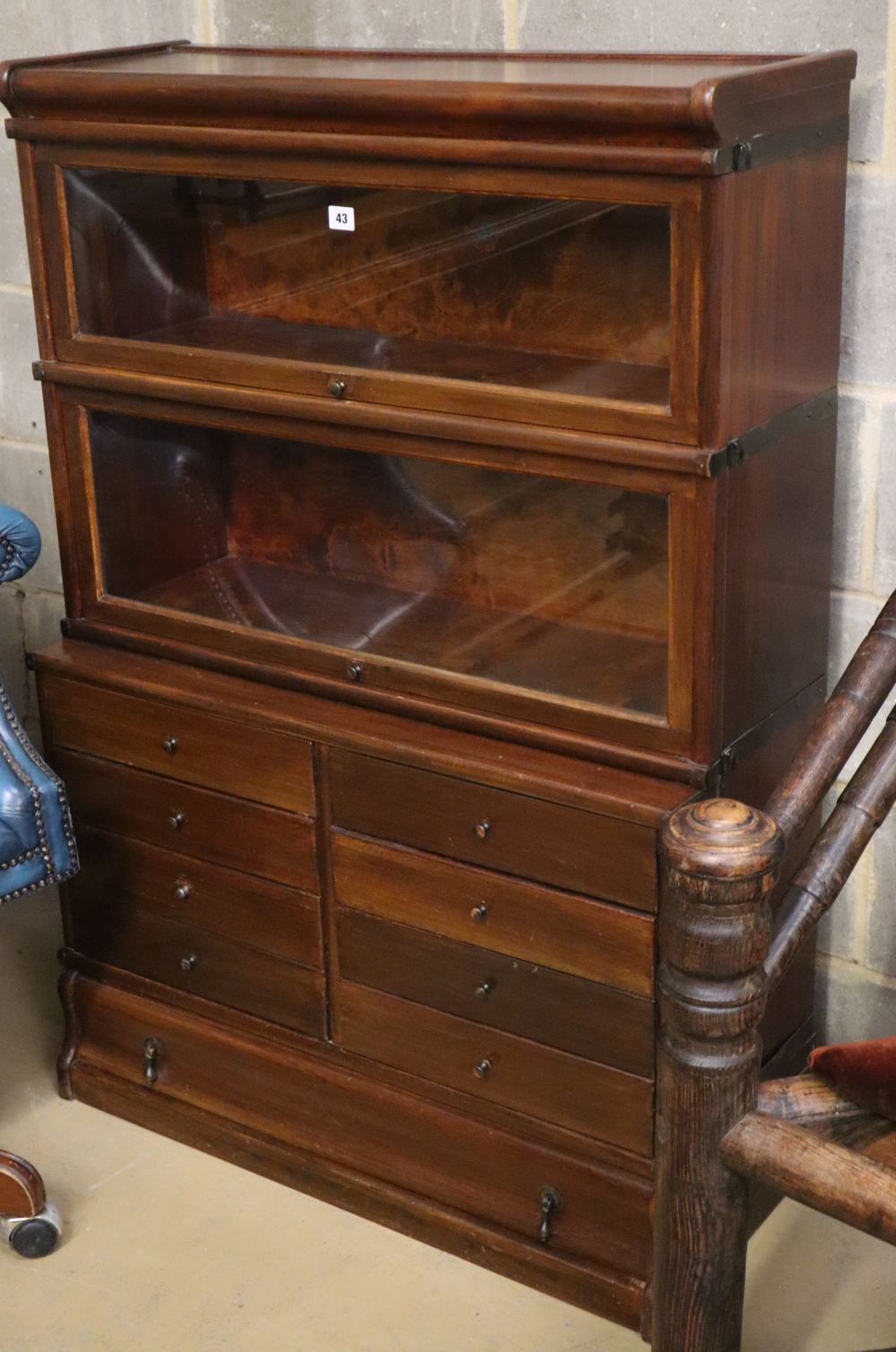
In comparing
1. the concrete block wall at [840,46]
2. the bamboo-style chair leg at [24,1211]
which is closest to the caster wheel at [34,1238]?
the bamboo-style chair leg at [24,1211]

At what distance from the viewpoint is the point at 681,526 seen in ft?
6.31

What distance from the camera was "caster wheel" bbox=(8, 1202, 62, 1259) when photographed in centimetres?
234

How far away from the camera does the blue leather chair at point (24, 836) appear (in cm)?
223

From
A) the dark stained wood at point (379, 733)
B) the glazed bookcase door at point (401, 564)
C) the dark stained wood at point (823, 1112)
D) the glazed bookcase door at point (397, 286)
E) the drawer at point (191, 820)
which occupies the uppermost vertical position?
the glazed bookcase door at point (397, 286)

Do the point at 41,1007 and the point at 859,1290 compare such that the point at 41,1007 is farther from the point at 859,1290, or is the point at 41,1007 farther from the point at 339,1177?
the point at 859,1290

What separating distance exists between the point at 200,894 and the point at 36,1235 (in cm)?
52

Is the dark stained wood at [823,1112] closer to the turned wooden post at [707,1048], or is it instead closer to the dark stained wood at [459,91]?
the turned wooden post at [707,1048]

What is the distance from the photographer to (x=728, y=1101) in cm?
151

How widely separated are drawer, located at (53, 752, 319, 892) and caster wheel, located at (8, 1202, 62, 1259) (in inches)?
21.5

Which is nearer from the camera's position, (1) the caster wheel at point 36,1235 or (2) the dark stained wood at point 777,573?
(2) the dark stained wood at point 777,573

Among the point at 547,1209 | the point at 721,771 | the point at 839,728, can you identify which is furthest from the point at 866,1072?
the point at 547,1209

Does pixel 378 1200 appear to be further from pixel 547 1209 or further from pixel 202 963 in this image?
pixel 202 963

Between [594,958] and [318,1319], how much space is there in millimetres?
631

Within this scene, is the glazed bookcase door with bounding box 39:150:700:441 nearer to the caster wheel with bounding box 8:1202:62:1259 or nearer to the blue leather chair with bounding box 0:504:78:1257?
the blue leather chair with bounding box 0:504:78:1257
